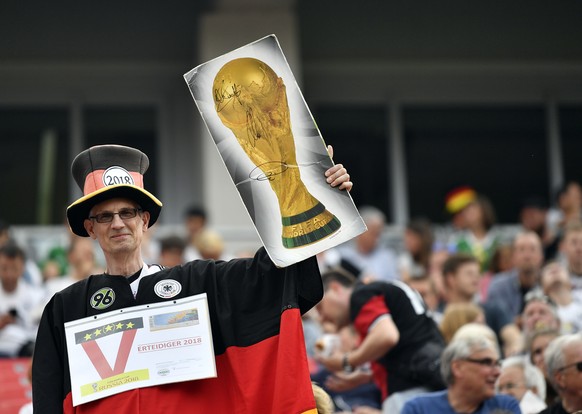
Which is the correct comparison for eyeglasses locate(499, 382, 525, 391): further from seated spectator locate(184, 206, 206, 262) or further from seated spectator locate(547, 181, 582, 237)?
seated spectator locate(184, 206, 206, 262)

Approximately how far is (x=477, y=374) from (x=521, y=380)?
3.15 feet

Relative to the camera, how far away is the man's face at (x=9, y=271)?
1045cm

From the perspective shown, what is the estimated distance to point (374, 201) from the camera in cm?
→ 1588

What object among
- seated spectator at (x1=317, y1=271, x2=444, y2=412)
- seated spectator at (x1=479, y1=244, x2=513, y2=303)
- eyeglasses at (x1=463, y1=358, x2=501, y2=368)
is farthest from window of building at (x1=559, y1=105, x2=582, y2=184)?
eyeglasses at (x1=463, y1=358, x2=501, y2=368)

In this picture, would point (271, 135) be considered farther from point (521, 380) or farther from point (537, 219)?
point (537, 219)

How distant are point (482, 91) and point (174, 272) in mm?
11915

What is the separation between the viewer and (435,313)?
10023 mm

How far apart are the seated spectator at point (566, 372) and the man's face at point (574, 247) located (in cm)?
319

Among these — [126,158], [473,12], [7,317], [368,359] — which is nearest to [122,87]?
[473,12]

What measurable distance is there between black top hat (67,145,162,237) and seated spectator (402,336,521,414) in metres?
2.49

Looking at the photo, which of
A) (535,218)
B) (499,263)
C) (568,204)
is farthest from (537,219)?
(499,263)

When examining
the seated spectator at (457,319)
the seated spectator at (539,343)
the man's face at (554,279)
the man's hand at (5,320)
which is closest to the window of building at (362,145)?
the man's face at (554,279)

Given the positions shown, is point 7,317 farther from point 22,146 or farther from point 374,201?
point 374,201

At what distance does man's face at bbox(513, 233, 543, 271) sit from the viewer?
1004cm
